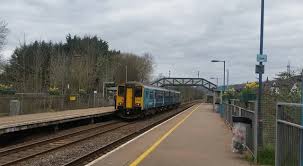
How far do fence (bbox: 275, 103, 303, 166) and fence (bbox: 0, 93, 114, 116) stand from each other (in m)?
25.3

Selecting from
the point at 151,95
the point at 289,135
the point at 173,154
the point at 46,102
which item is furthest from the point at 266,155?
the point at 46,102

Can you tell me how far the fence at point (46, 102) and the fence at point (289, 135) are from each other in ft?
83.1

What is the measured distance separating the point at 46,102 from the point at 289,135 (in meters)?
34.3

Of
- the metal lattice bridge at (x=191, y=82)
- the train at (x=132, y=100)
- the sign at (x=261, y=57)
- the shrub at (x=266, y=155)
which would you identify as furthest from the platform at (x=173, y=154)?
the metal lattice bridge at (x=191, y=82)

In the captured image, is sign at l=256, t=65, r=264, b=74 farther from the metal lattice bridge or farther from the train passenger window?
the metal lattice bridge

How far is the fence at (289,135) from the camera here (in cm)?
750

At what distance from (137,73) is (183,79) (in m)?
36.5

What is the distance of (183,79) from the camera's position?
443 ft

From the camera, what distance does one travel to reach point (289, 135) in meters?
8.33

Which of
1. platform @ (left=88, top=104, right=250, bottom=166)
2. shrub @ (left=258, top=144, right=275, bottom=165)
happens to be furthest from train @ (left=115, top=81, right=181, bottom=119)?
shrub @ (left=258, top=144, right=275, bottom=165)

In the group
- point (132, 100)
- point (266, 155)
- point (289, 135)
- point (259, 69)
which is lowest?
point (266, 155)

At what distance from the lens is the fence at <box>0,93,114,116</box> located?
3247cm

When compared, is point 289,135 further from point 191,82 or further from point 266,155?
point 191,82

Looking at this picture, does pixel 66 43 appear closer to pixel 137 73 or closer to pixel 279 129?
pixel 137 73
